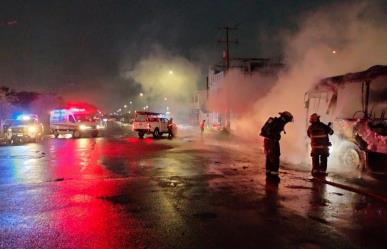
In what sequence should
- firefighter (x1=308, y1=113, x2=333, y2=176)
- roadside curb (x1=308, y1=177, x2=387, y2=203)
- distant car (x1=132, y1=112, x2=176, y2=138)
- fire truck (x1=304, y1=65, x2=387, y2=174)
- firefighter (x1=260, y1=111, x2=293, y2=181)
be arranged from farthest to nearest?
1. distant car (x1=132, y1=112, x2=176, y2=138)
2. firefighter (x1=260, y1=111, x2=293, y2=181)
3. firefighter (x1=308, y1=113, x2=333, y2=176)
4. fire truck (x1=304, y1=65, x2=387, y2=174)
5. roadside curb (x1=308, y1=177, x2=387, y2=203)

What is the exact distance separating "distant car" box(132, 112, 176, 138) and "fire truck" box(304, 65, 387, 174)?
808 inches

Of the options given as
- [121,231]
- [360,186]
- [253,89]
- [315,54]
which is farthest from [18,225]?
[253,89]

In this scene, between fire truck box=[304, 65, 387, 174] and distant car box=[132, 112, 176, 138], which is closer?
fire truck box=[304, 65, 387, 174]

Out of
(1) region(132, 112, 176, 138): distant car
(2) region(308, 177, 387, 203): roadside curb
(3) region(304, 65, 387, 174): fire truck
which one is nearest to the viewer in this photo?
(2) region(308, 177, 387, 203): roadside curb

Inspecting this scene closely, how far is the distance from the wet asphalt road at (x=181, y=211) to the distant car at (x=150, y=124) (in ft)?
66.5

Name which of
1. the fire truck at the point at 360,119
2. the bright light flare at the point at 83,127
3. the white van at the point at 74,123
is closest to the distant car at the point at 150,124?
the white van at the point at 74,123

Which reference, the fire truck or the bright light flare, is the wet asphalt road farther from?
the bright light flare

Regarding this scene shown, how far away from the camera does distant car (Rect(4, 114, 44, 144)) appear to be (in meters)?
28.4

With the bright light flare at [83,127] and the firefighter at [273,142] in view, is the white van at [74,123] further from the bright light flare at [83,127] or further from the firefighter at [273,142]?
the firefighter at [273,142]

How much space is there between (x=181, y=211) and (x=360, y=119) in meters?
6.46

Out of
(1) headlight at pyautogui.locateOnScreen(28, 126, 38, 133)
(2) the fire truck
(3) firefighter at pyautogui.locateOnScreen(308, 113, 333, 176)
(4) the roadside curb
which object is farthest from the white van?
(4) the roadside curb

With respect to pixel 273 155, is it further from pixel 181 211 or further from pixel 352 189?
pixel 181 211

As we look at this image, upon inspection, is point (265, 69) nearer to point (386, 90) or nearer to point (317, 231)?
point (386, 90)

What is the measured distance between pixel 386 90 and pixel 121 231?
329 inches
